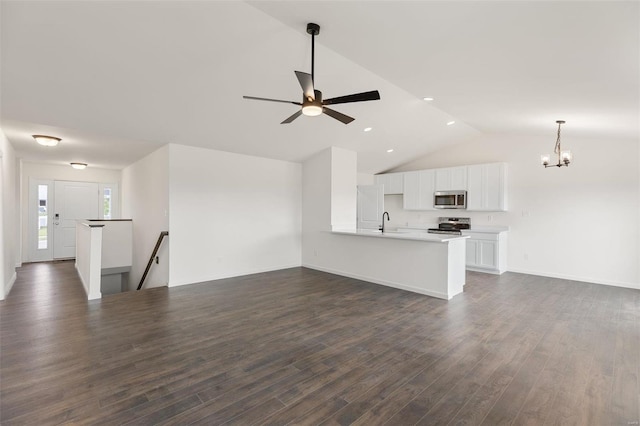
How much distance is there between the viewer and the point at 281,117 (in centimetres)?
487

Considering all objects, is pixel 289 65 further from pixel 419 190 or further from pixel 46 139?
pixel 419 190

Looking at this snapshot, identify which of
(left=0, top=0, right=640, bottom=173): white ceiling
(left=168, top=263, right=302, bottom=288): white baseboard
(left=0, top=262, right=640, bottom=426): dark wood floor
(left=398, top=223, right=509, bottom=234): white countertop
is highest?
Answer: (left=0, top=0, right=640, bottom=173): white ceiling

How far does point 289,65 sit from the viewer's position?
3607mm

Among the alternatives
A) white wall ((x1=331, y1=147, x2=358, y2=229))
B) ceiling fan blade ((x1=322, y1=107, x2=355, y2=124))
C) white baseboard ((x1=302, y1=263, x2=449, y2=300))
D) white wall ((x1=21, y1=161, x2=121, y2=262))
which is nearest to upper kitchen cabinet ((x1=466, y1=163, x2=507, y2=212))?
white wall ((x1=331, y1=147, x2=358, y2=229))

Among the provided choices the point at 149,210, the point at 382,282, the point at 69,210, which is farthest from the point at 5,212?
the point at 382,282

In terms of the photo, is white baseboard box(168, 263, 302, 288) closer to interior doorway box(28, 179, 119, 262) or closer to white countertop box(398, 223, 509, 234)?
white countertop box(398, 223, 509, 234)

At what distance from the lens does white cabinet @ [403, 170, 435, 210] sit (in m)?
7.87

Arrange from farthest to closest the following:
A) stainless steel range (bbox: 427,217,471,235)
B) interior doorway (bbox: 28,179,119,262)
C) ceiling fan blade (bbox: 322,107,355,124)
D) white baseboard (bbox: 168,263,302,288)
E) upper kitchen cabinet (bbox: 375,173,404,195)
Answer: upper kitchen cabinet (bbox: 375,173,404,195) → interior doorway (bbox: 28,179,119,262) → stainless steel range (bbox: 427,217,471,235) → white baseboard (bbox: 168,263,302,288) → ceiling fan blade (bbox: 322,107,355,124)

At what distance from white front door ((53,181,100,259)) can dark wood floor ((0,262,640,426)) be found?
13.1ft

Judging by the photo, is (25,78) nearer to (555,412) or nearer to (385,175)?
(555,412)

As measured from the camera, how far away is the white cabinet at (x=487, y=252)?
639 centimetres

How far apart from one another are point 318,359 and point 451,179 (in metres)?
6.11

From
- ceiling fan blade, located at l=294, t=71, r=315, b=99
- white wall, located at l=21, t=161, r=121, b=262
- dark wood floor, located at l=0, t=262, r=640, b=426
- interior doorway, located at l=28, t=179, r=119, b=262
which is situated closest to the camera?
dark wood floor, located at l=0, t=262, r=640, b=426

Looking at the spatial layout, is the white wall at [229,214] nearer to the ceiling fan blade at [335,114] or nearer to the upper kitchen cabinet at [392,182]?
the upper kitchen cabinet at [392,182]
